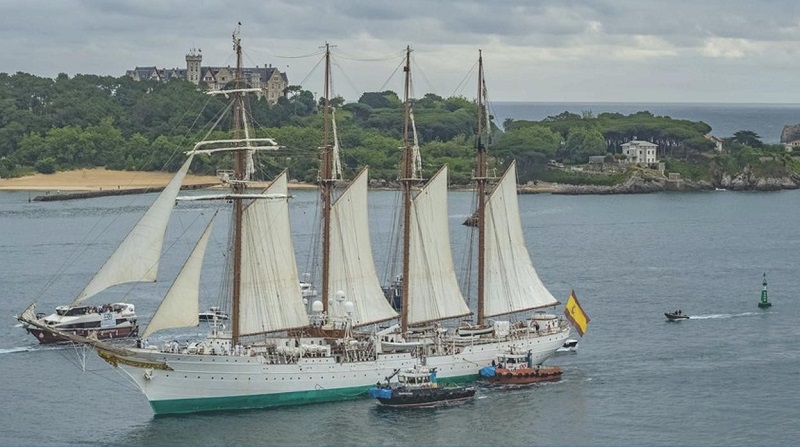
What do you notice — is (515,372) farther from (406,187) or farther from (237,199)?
(237,199)

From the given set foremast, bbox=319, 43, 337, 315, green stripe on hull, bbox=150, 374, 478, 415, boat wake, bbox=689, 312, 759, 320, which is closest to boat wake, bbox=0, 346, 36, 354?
green stripe on hull, bbox=150, 374, 478, 415

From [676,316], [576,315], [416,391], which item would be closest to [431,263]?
[576,315]

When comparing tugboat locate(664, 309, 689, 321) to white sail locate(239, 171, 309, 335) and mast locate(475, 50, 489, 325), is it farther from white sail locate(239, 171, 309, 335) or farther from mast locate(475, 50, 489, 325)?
white sail locate(239, 171, 309, 335)

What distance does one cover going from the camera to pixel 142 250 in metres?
63.5

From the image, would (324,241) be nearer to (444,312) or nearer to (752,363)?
(444,312)

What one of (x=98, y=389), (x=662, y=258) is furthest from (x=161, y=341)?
(x=662, y=258)

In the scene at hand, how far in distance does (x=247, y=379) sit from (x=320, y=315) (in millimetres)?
6099

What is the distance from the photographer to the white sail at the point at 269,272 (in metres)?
68.4

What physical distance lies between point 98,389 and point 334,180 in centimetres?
1410

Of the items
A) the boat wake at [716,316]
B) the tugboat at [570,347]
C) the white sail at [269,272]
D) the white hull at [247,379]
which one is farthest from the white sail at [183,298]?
the boat wake at [716,316]

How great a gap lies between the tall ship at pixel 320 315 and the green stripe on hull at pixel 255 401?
42mm

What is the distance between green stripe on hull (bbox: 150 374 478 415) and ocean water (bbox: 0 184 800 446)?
53 cm

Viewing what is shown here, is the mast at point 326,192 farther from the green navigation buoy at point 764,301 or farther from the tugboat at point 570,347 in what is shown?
the green navigation buoy at point 764,301

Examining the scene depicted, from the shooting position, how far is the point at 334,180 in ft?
236
